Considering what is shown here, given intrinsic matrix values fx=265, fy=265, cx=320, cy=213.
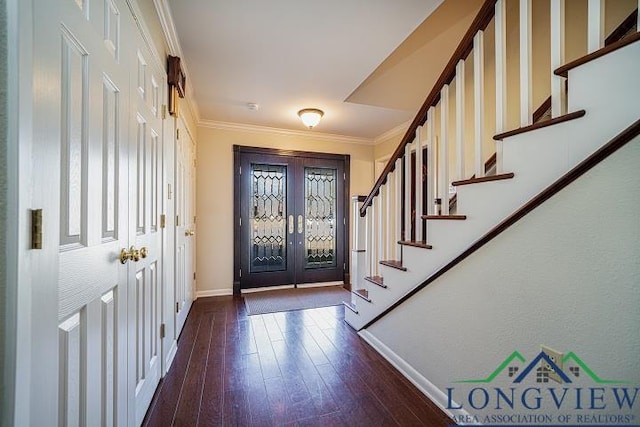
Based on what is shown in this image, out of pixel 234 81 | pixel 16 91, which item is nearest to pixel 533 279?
pixel 16 91

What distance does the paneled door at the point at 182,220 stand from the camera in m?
2.37

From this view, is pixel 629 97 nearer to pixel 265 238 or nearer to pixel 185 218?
pixel 185 218

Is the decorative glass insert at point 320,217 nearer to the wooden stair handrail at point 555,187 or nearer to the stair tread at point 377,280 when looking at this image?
the stair tread at point 377,280

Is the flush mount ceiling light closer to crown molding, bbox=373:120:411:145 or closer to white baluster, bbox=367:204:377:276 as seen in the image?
crown molding, bbox=373:120:411:145

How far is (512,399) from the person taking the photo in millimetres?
1225

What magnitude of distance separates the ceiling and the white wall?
4.80ft

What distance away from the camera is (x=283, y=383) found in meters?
1.79

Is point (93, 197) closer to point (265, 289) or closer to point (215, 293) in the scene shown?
point (215, 293)

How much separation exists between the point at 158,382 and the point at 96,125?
1683 millimetres

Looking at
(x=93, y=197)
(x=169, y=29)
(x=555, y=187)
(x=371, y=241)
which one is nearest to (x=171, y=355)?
(x=93, y=197)

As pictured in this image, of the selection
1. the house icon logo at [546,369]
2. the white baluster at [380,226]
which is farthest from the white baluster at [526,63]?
the white baluster at [380,226]

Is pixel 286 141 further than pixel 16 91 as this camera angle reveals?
Yes

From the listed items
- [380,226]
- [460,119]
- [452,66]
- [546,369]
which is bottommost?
[546,369]

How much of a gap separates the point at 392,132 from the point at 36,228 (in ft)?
13.7
